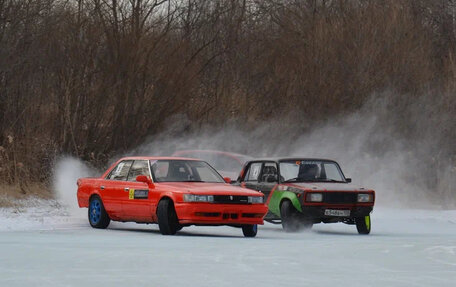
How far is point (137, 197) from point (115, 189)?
33.8 inches

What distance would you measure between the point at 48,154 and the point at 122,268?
16.5 meters

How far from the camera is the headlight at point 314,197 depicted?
19.9 meters

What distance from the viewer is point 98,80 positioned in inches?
1224

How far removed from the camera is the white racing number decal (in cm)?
1923

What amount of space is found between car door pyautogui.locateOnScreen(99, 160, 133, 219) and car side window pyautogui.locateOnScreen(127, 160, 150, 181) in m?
0.14

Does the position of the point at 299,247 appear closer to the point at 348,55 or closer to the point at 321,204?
the point at 321,204

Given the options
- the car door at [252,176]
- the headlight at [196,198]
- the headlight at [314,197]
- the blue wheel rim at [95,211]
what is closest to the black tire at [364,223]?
the headlight at [314,197]

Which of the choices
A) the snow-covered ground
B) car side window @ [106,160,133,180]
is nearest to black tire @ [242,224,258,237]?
the snow-covered ground

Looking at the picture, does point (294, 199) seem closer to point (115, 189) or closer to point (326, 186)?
point (326, 186)

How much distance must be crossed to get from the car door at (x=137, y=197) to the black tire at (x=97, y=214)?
0.75 metres

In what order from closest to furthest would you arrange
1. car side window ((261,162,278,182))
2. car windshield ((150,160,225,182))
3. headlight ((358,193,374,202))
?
car windshield ((150,160,225,182)), headlight ((358,193,374,202)), car side window ((261,162,278,182))

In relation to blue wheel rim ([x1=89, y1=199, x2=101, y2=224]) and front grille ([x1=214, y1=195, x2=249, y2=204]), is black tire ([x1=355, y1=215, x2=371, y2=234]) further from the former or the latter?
blue wheel rim ([x1=89, y1=199, x2=101, y2=224])

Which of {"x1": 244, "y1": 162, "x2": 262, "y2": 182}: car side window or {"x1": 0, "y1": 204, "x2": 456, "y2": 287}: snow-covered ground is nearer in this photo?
{"x1": 0, "y1": 204, "x2": 456, "y2": 287}: snow-covered ground

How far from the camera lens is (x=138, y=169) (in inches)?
792
